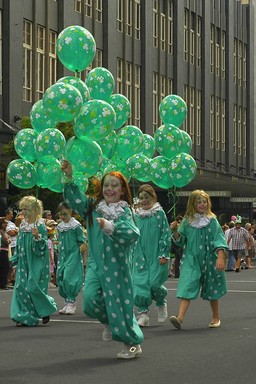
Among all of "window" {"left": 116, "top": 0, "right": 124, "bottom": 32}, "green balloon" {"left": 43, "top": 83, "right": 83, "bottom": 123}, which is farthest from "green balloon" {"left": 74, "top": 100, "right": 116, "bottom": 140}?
"window" {"left": 116, "top": 0, "right": 124, "bottom": 32}

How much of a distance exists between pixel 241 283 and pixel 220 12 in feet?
120

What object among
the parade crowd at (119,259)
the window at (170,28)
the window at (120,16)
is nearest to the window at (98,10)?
the window at (120,16)

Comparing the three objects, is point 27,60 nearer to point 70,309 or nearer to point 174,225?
point 70,309

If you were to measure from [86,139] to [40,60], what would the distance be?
2697cm

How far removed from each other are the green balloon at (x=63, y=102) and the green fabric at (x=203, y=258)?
8.58ft

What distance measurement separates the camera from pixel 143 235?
1452cm

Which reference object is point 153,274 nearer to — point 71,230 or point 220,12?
point 71,230

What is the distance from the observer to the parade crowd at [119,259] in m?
10.3

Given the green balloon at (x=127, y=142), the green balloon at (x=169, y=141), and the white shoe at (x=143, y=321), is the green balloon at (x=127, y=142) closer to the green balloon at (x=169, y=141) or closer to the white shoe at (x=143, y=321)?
the green balloon at (x=169, y=141)

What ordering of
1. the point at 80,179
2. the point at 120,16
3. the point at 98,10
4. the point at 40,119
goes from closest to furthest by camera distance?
the point at 40,119
the point at 80,179
the point at 98,10
the point at 120,16

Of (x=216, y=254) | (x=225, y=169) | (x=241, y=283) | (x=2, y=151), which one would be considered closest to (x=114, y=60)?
(x=2, y=151)

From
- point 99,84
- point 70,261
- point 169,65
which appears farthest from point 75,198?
point 169,65

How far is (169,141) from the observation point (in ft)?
51.9

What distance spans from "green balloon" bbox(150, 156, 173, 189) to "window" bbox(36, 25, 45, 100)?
22.8m
